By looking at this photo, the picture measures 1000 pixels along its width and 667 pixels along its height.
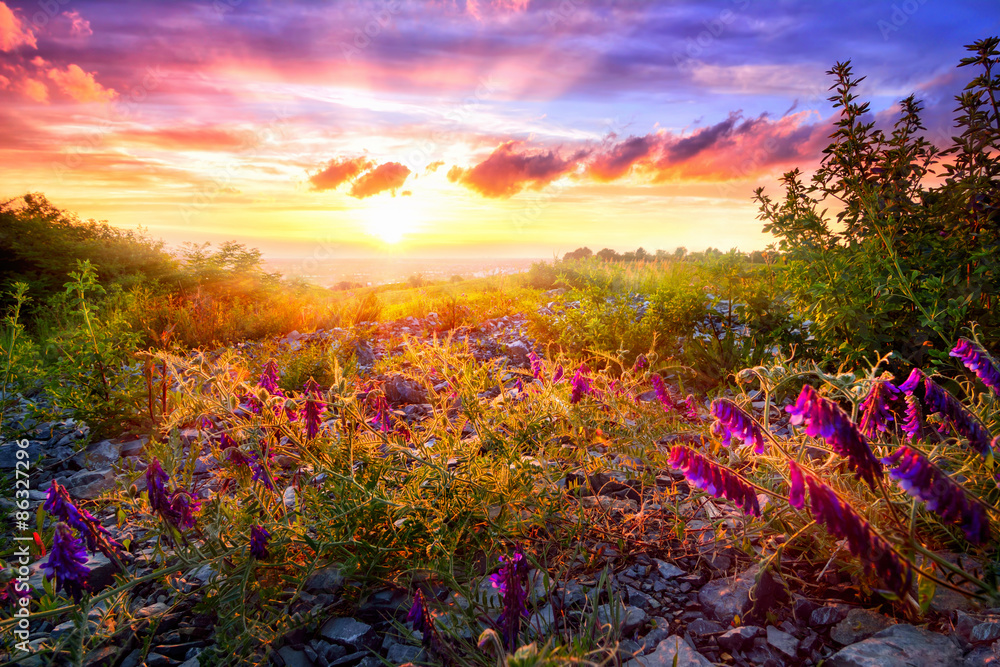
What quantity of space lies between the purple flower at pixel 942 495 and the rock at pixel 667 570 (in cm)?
126

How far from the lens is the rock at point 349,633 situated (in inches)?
82.2

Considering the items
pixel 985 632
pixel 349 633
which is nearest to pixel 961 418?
pixel 985 632

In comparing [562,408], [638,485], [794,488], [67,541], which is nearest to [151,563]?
[67,541]

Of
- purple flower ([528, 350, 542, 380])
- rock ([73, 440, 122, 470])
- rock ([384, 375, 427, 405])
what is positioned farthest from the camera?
rock ([384, 375, 427, 405])

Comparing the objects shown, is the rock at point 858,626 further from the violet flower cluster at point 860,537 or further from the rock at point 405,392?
the rock at point 405,392

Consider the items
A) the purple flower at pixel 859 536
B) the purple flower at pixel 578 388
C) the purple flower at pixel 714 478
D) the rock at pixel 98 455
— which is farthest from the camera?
the rock at pixel 98 455

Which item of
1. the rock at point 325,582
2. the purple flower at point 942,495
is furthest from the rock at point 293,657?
the purple flower at point 942,495

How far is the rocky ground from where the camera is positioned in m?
1.82

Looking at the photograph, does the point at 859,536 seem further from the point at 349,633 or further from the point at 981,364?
the point at 349,633

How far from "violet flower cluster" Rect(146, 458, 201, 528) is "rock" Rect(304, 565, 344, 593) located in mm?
640

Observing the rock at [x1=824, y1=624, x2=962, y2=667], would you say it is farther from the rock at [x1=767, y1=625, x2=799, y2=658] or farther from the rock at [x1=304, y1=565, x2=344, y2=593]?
the rock at [x1=304, y1=565, x2=344, y2=593]

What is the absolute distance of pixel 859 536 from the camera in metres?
1.35

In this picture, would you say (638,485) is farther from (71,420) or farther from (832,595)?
(71,420)

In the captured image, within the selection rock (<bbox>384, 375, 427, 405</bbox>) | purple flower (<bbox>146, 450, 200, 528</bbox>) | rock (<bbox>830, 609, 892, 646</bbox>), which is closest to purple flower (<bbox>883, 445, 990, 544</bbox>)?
rock (<bbox>830, 609, 892, 646</bbox>)
